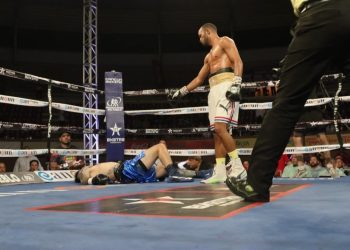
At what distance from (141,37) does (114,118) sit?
9654mm

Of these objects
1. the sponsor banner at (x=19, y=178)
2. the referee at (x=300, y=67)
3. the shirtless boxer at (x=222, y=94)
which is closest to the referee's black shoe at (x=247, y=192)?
the referee at (x=300, y=67)

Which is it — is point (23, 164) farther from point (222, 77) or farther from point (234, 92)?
point (234, 92)

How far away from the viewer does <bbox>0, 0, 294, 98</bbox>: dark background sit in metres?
12.7

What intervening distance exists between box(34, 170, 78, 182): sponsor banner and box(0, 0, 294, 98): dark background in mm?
8805

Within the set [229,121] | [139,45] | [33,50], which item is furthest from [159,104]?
[229,121]

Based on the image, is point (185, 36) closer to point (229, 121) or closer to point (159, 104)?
point (159, 104)

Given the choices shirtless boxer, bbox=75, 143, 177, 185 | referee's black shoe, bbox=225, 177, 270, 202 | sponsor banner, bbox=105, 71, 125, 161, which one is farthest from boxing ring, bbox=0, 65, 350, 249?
sponsor banner, bbox=105, 71, 125, 161

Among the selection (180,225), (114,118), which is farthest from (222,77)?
(180,225)

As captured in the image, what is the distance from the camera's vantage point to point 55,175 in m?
4.01

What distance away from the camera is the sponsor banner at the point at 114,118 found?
15.1 feet

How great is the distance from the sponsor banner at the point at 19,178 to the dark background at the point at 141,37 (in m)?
9.13

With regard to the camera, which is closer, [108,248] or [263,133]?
[108,248]

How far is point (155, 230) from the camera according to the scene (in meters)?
1.10

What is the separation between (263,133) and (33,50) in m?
12.8
